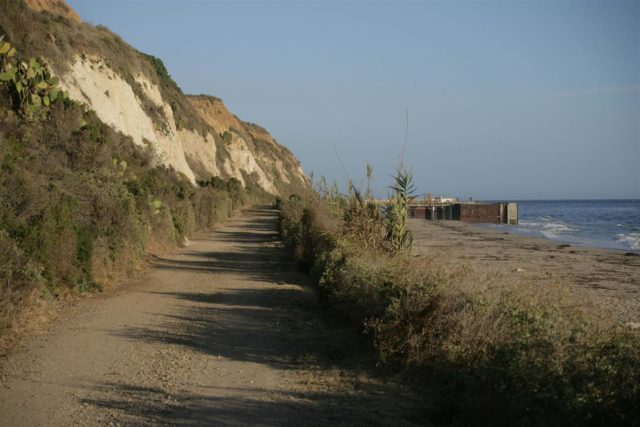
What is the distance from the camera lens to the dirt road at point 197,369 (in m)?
6.11

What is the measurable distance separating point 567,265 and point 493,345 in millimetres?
18549

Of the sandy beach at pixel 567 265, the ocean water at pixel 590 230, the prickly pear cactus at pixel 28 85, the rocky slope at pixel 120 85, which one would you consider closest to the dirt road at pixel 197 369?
the sandy beach at pixel 567 265

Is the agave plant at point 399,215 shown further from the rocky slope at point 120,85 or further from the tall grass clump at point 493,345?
the rocky slope at point 120,85

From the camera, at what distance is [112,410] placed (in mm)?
6141

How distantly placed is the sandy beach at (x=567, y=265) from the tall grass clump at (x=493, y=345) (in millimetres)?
2391

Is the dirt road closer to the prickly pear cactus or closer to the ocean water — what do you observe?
the prickly pear cactus

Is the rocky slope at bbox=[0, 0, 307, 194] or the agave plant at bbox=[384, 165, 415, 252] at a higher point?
the rocky slope at bbox=[0, 0, 307, 194]

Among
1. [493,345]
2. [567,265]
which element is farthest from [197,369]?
[567,265]

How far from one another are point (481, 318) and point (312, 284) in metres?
7.71

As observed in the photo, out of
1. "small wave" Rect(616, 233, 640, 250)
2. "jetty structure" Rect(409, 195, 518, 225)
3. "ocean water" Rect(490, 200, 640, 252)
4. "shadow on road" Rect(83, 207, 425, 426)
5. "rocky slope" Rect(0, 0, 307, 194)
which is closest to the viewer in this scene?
"shadow on road" Rect(83, 207, 425, 426)

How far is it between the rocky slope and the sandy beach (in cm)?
1659

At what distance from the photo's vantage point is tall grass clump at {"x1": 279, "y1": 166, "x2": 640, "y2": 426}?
5234 mm

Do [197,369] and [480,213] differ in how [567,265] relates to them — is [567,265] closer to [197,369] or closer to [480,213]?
[197,369]

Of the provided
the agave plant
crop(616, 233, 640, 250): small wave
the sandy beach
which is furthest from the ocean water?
the agave plant
